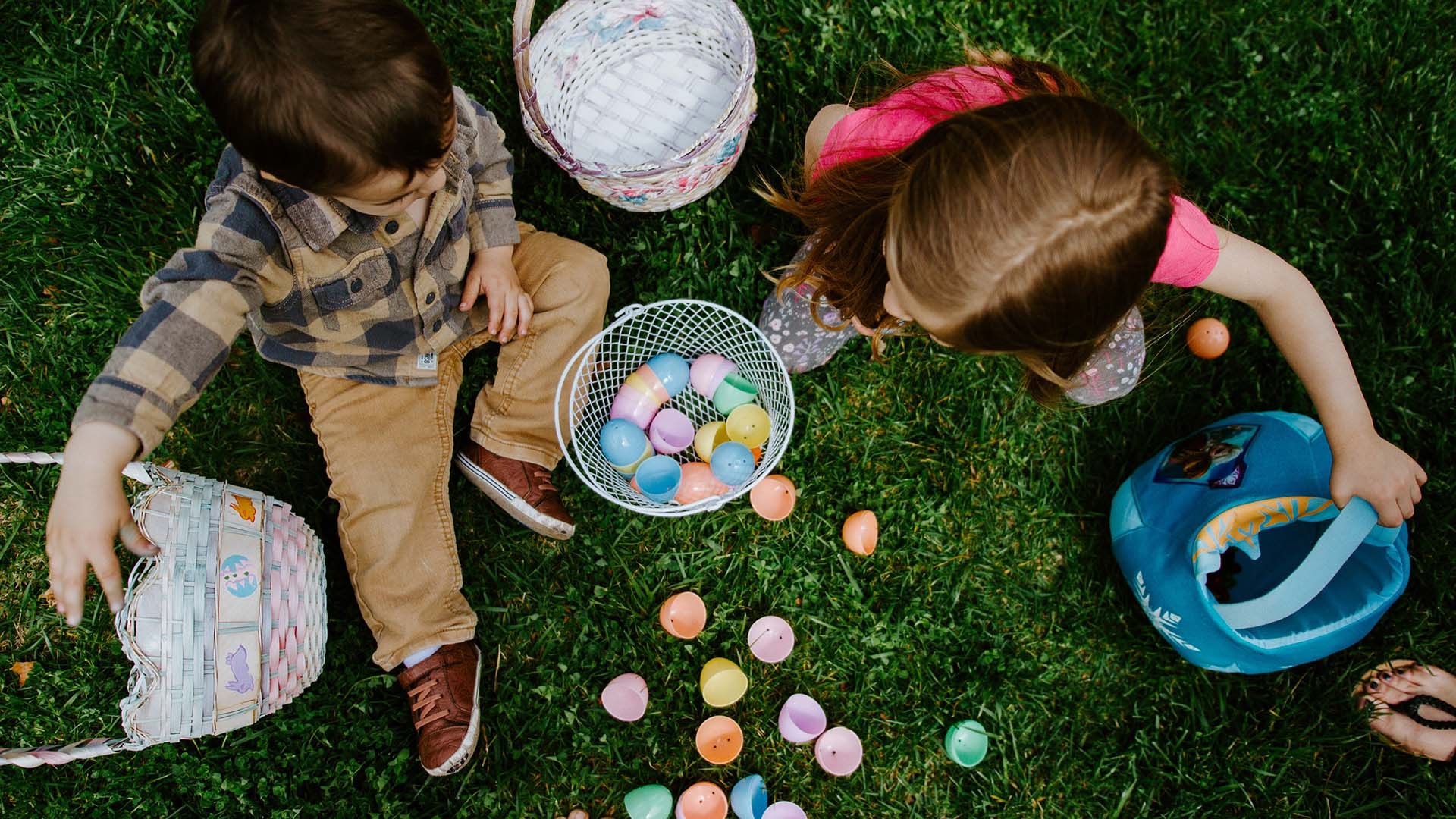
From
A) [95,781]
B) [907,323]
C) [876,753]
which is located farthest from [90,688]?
[907,323]

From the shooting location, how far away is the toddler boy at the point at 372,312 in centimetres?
131

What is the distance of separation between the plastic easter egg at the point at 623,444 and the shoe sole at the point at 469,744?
570 mm

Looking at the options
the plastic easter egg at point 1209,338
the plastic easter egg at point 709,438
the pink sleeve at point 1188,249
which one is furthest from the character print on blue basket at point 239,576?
the plastic easter egg at point 1209,338

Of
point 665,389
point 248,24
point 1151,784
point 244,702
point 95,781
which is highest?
point 248,24

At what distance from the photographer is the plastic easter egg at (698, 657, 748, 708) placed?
2078 millimetres

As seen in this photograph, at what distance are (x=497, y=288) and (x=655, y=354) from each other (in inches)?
19.3

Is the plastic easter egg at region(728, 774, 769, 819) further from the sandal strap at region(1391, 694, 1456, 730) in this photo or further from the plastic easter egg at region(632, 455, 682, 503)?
the sandal strap at region(1391, 694, 1456, 730)

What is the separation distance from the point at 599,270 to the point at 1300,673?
203 cm

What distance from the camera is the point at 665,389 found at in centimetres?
211

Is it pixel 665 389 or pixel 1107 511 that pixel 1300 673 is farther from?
pixel 665 389

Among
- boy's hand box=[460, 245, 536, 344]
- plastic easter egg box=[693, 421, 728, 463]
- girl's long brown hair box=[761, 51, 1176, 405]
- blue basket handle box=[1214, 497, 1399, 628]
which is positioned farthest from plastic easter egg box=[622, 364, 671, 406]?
blue basket handle box=[1214, 497, 1399, 628]

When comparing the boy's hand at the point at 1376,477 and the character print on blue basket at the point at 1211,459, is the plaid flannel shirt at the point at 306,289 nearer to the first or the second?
the character print on blue basket at the point at 1211,459

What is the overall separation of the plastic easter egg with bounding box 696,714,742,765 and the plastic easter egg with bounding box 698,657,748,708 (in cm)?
4

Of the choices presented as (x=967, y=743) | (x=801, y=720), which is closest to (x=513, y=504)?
(x=801, y=720)
